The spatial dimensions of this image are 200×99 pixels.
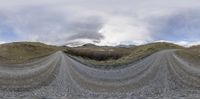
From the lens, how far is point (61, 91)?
4606 cm

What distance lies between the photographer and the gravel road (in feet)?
144

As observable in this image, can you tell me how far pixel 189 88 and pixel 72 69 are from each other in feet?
69.3

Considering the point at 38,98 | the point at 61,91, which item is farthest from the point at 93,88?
the point at 38,98

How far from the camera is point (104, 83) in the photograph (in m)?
52.5

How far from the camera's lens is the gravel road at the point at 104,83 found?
4378cm

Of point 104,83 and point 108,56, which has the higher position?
point 108,56

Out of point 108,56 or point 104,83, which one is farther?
point 108,56

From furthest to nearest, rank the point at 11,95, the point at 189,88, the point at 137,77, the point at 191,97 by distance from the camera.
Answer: the point at 137,77, the point at 189,88, the point at 11,95, the point at 191,97

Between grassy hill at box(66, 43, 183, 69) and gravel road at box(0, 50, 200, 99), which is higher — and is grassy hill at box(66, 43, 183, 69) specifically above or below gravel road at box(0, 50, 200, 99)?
above

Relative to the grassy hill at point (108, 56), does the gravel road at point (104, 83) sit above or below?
below

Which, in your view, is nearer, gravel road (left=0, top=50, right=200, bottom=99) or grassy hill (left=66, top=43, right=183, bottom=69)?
gravel road (left=0, top=50, right=200, bottom=99)

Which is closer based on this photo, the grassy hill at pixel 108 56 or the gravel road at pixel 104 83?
the gravel road at pixel 104 83

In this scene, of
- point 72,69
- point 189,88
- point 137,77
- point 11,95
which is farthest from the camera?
point 72,69

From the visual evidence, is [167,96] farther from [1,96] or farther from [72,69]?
[72,69]
